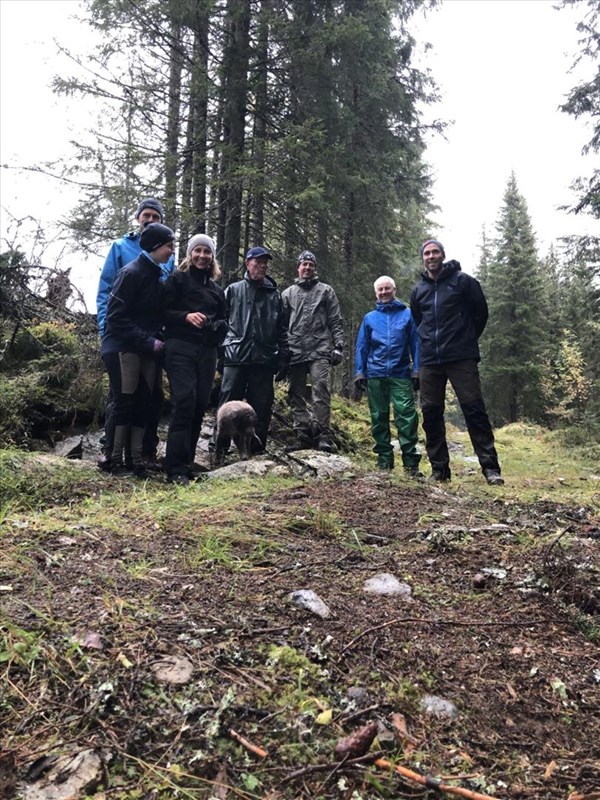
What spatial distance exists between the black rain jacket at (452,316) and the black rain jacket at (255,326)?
67.6 inches

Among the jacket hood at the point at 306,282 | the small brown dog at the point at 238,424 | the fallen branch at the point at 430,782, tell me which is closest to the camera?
the fallen branch at the point at 430,782

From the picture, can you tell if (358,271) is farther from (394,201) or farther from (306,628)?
(306,628)

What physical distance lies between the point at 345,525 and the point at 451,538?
644 mm

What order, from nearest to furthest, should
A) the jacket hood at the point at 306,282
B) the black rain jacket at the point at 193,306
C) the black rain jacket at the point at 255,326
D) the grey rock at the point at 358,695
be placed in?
1. the grey rock at the point at 358,695
2. the black rain jacket at the point at 193,306
3. the black rain jacket at the point at 255,326
4. the jacket hood at the point at 306,282

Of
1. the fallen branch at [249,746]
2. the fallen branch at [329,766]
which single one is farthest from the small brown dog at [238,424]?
the fallen branch at [329,766]

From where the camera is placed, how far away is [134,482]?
5059mm

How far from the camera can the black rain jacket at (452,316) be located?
20.4 ft

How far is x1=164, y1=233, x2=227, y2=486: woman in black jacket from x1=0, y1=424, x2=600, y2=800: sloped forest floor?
1.89 meters

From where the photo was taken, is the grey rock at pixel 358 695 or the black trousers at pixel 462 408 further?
the black trousers at pixel 462 408

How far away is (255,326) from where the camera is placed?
6633mm

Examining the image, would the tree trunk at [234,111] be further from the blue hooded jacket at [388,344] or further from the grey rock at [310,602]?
the grey rock at [310,602]

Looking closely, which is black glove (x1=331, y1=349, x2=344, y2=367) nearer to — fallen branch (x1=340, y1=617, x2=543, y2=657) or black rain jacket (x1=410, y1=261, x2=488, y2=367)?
black rain jacket (x1=410, y1=261, x2=488, y2=367)

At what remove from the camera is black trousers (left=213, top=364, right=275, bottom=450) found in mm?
6715

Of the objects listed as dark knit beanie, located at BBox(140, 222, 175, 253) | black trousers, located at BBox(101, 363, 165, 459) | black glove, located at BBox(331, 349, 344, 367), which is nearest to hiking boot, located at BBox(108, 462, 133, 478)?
black trousers, located at BBox(101, 363, 165, 459)
